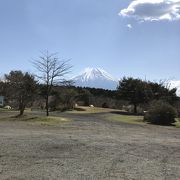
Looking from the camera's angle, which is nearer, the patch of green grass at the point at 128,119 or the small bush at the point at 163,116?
the small bush at the point at 163,116

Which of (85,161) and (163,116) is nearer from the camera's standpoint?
(85,161)

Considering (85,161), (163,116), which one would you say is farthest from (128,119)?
(85,161)

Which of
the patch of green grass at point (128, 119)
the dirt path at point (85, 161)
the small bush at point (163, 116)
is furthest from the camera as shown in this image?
the patch of green grass at point (128, 119)

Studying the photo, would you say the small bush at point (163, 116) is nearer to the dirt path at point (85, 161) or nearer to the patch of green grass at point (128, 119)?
the patch of green grass at point (128, 119)

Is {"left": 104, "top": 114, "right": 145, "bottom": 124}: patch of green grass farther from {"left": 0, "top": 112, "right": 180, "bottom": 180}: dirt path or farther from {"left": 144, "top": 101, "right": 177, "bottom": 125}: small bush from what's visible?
{"left": 0, "top": 112, "right": 180, "bottom": 180}: dirt path

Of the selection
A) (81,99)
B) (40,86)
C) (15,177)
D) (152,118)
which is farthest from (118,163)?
(81,99)

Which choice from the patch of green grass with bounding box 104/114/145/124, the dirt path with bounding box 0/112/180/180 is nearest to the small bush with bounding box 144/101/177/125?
the patch of green grass with bounding box 104/114/145/124

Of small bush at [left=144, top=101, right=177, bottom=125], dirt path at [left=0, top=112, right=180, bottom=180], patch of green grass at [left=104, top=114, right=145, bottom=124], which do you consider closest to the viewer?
dirt path at [left=0, top=112, right=180, bottom=180]

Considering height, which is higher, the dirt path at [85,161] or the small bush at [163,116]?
the small bush at [163,116]

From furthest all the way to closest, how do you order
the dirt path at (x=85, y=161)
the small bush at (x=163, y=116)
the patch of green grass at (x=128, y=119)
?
the patch of green grass at (x=128, y=119), the small bush at (x=163, y=116), the dirt path at (x=85, y=161)

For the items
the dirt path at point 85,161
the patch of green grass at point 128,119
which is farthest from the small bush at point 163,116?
the dirt path at point 85,161

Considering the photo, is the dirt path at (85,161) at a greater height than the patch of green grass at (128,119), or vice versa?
the patch of green grass at (128,119)

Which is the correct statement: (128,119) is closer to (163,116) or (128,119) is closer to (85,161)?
(163,116)

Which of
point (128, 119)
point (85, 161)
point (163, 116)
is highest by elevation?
point (163, 116)
